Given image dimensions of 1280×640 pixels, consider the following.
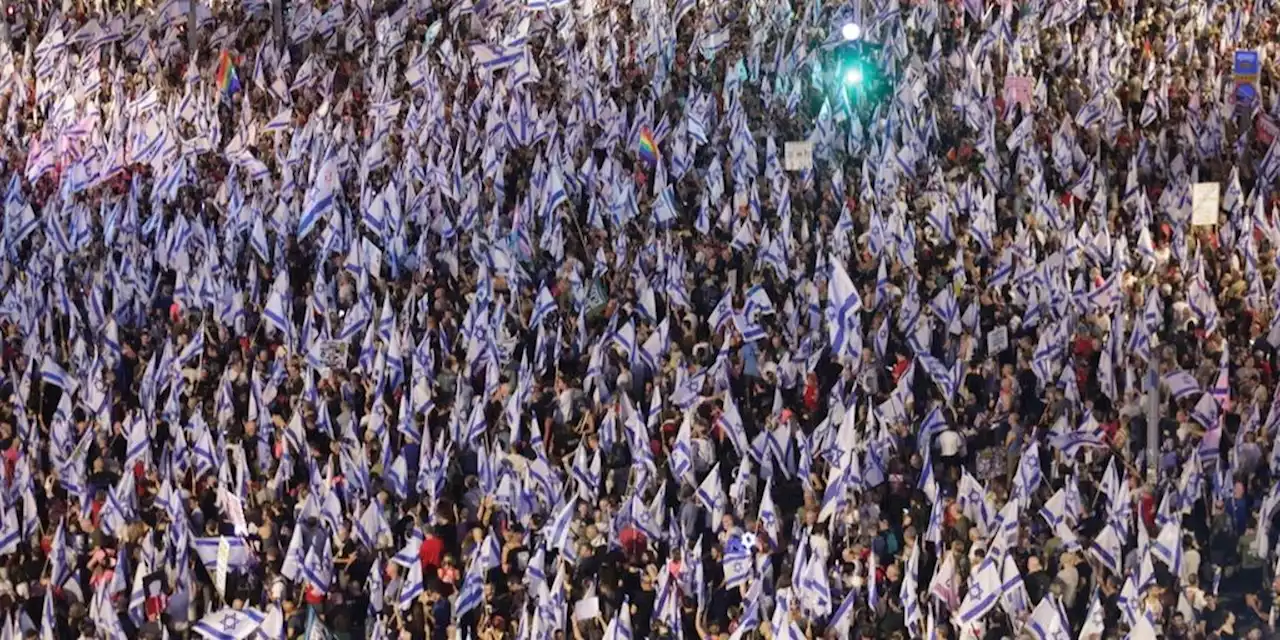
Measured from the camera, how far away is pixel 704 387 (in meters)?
26.3

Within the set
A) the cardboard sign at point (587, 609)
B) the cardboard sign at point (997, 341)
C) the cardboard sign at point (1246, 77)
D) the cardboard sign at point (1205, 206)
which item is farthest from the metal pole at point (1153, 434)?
the cardboard sign at point (1246, 77)

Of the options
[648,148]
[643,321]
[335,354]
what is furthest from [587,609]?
[648,148]

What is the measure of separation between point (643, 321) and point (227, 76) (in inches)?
527

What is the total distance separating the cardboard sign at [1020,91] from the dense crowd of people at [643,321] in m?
0.08

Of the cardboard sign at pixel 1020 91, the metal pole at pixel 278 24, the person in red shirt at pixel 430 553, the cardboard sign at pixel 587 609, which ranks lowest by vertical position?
the cardboard sign at pixel 587 609

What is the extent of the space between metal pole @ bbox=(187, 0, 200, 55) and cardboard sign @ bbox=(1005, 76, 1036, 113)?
43.4 feet

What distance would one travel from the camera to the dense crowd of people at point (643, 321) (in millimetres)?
22516

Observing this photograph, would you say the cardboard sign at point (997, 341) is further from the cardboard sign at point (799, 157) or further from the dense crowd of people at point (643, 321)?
the cardboard sign at point (799, 157)

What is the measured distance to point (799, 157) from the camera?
3378 cm

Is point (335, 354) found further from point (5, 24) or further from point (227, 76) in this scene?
point (5, 24)

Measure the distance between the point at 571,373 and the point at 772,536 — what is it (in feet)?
19.0

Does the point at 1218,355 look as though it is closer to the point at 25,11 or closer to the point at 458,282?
the point at 458,282

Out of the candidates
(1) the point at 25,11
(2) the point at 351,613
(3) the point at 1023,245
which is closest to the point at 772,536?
(2) the point at 351,613

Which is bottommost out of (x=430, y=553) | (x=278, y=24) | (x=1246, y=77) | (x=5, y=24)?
(x=430, y=553)
